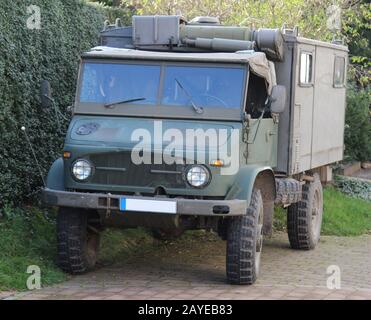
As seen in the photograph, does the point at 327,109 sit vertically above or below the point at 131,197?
above

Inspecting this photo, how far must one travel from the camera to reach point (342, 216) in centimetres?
1410

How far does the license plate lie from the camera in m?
7.86

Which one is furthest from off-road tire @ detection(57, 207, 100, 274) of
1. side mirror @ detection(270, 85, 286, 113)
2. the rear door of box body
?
the rear door of box body

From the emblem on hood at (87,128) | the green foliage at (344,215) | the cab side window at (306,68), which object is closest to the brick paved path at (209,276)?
the emblem on hood at (87,128)

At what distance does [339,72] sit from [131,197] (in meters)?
5.26

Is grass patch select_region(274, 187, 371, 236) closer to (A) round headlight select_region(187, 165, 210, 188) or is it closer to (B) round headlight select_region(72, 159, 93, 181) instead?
(A) round headlight select_region(187, 165, 210, 188)

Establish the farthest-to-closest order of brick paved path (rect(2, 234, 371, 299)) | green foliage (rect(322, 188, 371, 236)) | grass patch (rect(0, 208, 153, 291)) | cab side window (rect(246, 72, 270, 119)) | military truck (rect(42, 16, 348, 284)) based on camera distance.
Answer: green foliage (rect(322, 188, 371, 236)) < cab side window (rect(246, 72, 270, 119)) < grass patch (rect(0, 208, 153, 291)) < military truck (rect(42, 16, 348, 284)) < brick paved path (rect(2, 234, 371, 299))

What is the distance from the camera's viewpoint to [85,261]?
8688mm

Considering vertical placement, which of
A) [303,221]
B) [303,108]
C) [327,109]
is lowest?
[303,221]

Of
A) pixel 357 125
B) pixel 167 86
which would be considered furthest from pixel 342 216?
pixel 167 86

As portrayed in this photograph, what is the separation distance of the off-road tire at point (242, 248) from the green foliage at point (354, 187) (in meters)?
8.64

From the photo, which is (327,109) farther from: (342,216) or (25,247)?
(25,247)
